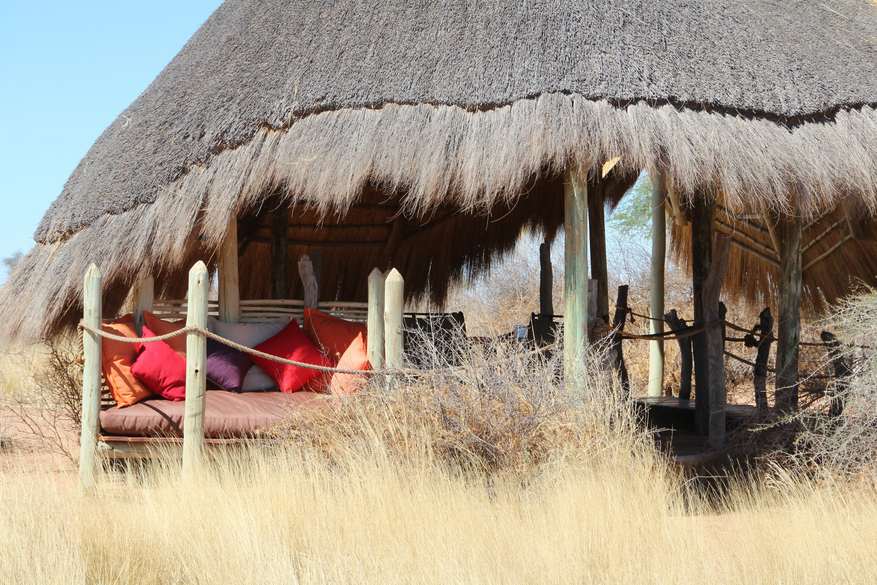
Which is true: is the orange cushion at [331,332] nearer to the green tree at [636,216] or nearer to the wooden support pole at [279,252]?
the wooden support pole at [279,252]

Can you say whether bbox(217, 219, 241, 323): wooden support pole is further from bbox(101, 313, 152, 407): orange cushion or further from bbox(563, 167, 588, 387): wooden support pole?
bbox(563, 167, 588, 387): wooden support pole

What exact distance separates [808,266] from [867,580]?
5.81m

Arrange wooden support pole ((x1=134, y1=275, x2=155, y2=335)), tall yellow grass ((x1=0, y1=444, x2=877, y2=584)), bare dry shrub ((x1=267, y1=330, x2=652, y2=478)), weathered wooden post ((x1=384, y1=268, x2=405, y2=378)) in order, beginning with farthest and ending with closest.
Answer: wooden support pole ((x1=134, y1=275, x2=155, y2=335)), weathered wooden post ((x1=384, y1=268, x2=405, y2=378)), bare dry shrub ((x1=267, y1=330, x2=652, y2=478)), tall yellow grass ((x1=0, y1=444, x2=877, y2=584))

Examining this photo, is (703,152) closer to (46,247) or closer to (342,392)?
(342,392)

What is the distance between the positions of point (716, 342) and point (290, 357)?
3154mm

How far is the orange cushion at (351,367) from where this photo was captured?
4918mm

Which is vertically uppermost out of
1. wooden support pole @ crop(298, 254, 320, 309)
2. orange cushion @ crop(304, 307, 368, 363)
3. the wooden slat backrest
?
wooden support pole @ crop(298, 254, 320, 309)

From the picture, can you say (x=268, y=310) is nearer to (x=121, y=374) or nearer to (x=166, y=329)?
(x=166, y=329)

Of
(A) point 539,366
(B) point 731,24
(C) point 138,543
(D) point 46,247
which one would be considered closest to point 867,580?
(A) point 539,366

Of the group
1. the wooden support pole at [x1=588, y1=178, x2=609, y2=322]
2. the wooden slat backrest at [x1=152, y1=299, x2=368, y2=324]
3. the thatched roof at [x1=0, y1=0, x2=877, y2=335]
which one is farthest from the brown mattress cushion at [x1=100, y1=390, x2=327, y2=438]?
the wooden support pole at [x1=588, y1=178, x2=609, y2=322]

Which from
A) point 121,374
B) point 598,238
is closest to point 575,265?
point 598,238

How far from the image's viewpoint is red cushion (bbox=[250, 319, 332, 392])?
18.9 ft

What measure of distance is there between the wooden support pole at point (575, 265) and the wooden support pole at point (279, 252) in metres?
3.45

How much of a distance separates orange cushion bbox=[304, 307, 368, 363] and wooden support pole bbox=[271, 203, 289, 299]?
1.52 meters
